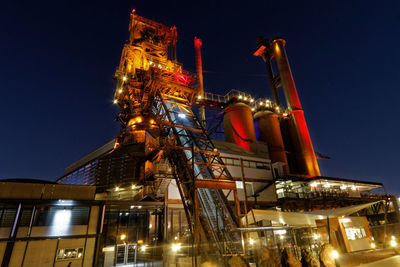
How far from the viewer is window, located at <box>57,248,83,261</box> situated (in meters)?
16.2

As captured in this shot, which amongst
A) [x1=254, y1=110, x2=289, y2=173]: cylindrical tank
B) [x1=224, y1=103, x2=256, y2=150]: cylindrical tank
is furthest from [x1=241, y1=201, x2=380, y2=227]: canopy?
[x1=254, y1=110, x2=289, y2=173]: cylindrical tank

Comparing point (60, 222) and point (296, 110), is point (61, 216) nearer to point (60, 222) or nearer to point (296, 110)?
point (60, 222)

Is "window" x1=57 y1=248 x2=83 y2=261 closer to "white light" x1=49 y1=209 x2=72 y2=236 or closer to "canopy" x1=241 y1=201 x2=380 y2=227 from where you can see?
"white light" x1=49 y1=209 x2=72 y2=236

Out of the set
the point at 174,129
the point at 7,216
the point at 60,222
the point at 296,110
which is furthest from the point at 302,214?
the point at 296,110

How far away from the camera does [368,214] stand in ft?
133

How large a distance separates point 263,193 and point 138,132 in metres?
19.1

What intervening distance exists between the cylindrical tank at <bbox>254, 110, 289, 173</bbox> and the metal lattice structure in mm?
18948

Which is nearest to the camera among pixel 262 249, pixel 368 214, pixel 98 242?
pixel 262 249

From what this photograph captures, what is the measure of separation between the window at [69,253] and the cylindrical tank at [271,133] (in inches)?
1243

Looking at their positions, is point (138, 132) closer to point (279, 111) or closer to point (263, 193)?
point (263, 193)

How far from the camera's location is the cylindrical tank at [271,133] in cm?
3959

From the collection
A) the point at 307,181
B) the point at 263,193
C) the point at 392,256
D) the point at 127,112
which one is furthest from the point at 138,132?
the point at 392,256

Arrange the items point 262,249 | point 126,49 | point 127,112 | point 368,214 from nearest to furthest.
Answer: point 262,249, point 127,112, point 126,49, point 368,214

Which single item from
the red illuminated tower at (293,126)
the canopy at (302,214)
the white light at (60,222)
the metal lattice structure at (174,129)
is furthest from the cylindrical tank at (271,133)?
the white light at (60,222)
